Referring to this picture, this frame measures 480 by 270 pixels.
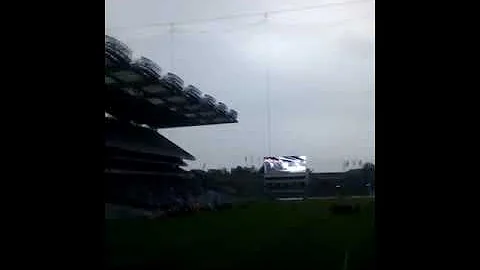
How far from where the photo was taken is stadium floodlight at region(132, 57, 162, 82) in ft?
34.6

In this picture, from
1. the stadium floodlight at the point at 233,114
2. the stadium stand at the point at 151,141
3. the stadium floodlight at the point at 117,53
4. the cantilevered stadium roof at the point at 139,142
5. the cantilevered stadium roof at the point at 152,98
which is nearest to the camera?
the stadium floodlight at the point at 233,114

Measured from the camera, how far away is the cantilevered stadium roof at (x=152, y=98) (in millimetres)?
10742

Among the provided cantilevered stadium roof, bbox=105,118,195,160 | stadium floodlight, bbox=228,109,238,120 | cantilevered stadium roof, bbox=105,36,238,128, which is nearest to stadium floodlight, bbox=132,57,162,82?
cantilevered stadium roof, bbox=105,36,238,128

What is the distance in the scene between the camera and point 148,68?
1091 cm

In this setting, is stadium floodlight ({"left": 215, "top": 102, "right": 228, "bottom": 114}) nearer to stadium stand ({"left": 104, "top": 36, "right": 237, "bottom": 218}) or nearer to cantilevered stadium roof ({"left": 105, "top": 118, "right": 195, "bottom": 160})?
stadium stand ({"left": 104, "top": 36, "right": 237, "bottom": 218})

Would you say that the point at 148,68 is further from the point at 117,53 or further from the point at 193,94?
the point at 193,94

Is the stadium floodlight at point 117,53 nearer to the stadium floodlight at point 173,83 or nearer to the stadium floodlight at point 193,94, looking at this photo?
the stadium floodlight at point 173,83

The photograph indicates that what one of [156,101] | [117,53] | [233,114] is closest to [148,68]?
[117,53]

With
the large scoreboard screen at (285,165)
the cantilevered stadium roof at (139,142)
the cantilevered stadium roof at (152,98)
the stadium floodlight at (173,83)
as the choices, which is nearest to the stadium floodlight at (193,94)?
the cantilevered stadium roof at (152,98)
